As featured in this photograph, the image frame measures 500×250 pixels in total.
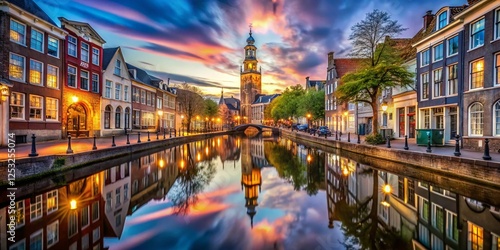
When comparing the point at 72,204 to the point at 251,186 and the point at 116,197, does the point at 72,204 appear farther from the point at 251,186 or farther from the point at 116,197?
the point at 251,186

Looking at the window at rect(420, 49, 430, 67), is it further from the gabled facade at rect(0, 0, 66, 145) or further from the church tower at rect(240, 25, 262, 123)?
the church tower at rect(240, 25, 262, 123)

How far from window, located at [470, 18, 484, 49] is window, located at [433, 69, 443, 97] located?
12.7ft

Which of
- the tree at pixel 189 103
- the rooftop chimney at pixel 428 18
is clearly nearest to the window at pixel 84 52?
the tree at pixel 189 103

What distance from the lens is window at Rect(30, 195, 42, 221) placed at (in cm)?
759

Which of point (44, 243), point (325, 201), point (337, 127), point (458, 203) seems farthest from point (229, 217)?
point (337, 127)

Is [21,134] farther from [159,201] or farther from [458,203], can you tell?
[458,203]

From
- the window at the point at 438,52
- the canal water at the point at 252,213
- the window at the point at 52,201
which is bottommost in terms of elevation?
the canal water at the point at 252,213

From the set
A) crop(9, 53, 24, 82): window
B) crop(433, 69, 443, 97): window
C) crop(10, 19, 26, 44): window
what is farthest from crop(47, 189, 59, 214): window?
crop(433, 69, 443, 97): window

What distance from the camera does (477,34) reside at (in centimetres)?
1736

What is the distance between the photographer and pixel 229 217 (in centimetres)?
861

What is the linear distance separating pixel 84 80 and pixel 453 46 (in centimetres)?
3277

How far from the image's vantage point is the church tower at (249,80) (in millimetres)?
129600

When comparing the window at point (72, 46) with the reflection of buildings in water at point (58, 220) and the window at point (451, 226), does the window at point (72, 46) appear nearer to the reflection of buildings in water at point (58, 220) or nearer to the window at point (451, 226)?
the reflection of buildings in water at point (58, 220)

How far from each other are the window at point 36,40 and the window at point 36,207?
54.2 feet
